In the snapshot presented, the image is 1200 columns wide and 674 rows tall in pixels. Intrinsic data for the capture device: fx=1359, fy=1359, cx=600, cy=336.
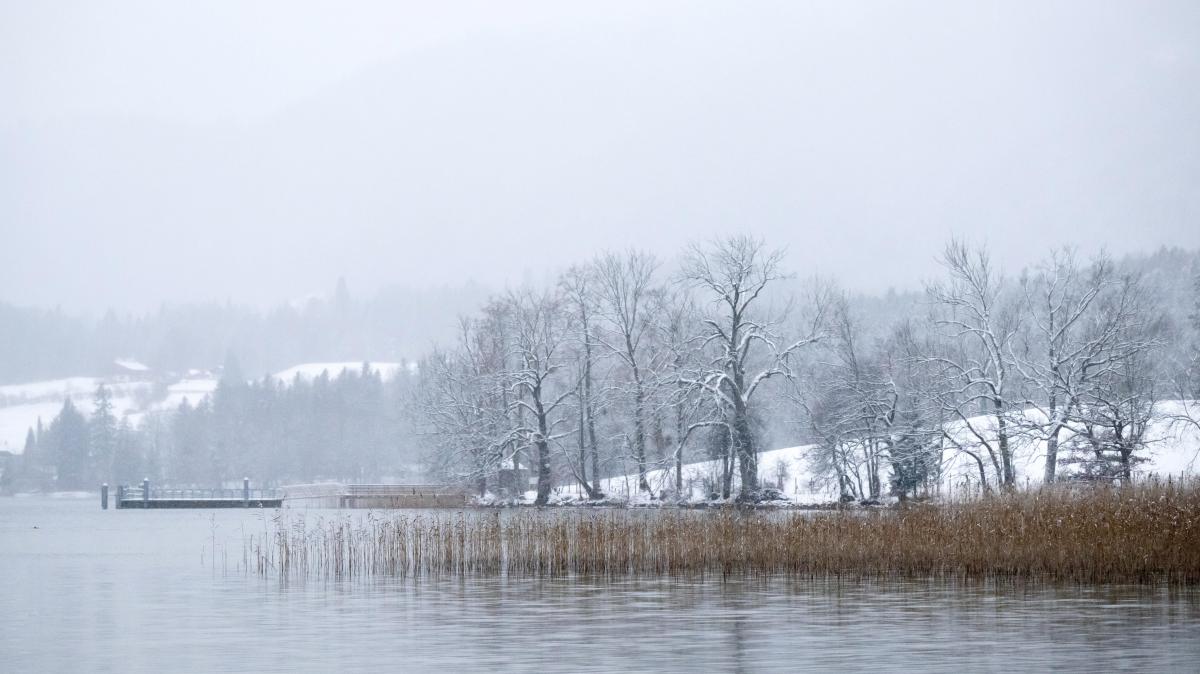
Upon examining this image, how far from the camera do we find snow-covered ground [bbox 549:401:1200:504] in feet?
181

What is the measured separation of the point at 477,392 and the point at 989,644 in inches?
2294

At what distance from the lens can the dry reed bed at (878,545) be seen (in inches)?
989

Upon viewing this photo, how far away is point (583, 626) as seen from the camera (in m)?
20.5

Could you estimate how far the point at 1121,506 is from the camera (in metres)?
26.2

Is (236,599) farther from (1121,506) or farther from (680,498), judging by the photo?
(680,498)

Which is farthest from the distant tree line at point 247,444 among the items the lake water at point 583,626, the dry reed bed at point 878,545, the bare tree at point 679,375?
the lake water at point 583,626

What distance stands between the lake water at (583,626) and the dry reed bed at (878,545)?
4.28 ft

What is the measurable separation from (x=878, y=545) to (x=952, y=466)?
25.6 m

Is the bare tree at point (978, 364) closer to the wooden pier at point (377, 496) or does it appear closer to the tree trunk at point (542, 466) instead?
the tree trunk at point (542, 466)

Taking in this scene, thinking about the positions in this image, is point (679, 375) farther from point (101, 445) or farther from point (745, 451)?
point (101, 445)

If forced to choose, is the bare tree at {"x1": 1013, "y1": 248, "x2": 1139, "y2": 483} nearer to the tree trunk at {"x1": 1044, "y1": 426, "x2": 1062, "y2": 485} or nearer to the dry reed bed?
the tree trunk at {"x1": 1044, "y1": 426, "x2": 1062, "y2": 485}

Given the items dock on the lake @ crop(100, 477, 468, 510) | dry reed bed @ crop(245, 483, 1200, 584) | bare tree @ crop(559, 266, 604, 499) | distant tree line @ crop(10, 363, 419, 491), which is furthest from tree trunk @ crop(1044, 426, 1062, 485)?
distant tree line @ crop(10, 363, 419, 491)

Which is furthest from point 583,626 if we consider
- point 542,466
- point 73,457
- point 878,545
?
point 73,457

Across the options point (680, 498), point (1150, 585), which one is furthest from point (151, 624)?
point (680, 498)
